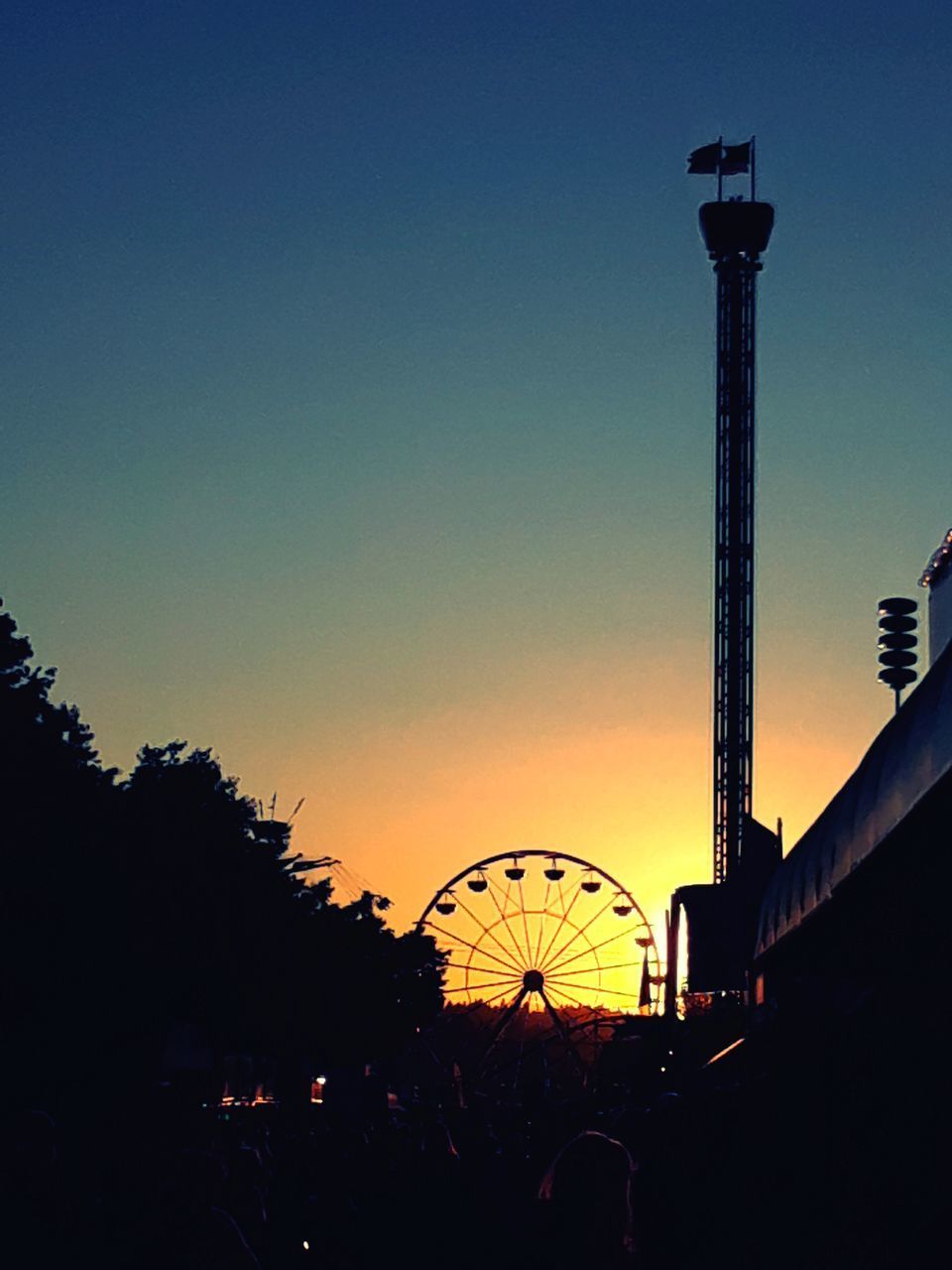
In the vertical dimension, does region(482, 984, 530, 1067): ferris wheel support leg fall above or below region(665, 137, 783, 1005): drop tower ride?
below

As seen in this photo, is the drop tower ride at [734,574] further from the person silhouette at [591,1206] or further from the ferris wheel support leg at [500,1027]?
the person silhouette at [591,1206]

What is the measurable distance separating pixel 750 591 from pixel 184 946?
63.5 m

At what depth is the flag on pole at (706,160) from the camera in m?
112

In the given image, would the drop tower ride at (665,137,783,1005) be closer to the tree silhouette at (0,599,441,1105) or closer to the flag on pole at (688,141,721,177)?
the flag on pole at (688,141,721,177)

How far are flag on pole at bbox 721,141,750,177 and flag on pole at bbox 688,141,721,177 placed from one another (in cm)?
33

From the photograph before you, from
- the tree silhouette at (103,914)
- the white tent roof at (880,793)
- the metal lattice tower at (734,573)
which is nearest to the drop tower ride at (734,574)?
the metal lattice tower at (734,573)

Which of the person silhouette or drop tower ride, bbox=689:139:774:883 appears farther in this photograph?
drop tower ride, bbox=689:139:774:883

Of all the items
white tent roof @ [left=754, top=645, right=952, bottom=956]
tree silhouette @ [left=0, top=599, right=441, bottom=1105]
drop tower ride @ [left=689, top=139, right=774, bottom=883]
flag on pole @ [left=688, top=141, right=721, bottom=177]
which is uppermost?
flag on pole @ [left=688, top=141, right=721, bottom=177]

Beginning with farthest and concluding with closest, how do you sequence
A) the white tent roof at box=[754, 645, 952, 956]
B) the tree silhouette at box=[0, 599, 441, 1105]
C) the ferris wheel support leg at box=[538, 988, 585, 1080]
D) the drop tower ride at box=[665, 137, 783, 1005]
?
the drop tower ride at box=[665, 137, 783, 1005] → the ferris wheel support leg at box=[538, 988, 585, 1080] → the tree silhouette at box=[0, 599, 441, 1105] → the white tent roof at box=[754, 645, 952, 956]

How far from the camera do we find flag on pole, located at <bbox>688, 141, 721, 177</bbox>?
111750 mm

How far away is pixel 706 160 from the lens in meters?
112

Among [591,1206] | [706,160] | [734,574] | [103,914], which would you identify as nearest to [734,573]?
[734,574]

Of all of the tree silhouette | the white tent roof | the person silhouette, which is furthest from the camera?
the tree silhouette

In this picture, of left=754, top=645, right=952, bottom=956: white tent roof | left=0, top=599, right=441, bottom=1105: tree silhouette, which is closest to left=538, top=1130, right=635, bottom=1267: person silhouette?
left=754, top=645, right=952, bottom=956: white tent roof
